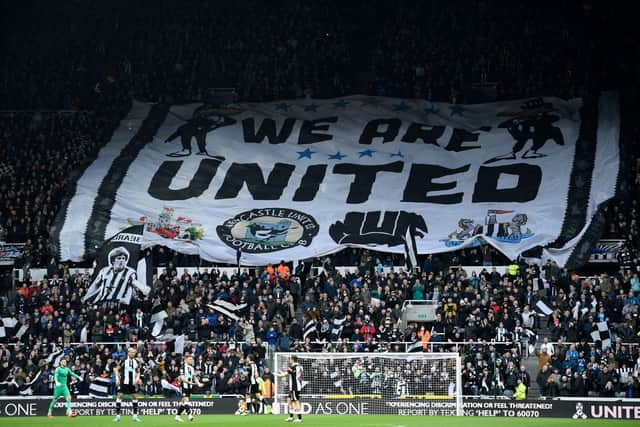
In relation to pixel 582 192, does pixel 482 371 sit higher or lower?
lower

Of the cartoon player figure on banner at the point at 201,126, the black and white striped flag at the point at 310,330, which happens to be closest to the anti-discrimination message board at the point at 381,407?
the black and white striped flag at the point at 310,330

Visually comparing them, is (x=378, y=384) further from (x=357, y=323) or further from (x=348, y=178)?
(x=348, y=178)

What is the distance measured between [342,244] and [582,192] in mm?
9717

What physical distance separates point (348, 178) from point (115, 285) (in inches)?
445

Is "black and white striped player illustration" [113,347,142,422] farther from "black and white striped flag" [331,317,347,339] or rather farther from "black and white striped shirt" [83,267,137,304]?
"black and white striped flag" [331,317,347,339]

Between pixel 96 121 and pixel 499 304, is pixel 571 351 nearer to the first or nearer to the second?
pixel 499 304

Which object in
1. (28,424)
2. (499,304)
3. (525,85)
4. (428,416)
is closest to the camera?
(28,424)

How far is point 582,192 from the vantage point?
1663 inches

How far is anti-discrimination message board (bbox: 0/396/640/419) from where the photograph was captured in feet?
100

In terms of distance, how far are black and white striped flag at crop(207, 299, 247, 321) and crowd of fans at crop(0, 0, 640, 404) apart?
264 millimetres

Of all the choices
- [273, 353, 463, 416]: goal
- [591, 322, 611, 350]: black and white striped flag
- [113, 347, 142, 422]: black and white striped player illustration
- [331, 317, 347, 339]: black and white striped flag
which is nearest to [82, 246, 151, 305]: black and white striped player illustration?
[113, 347, 142, 422]: black and white striped player illustration

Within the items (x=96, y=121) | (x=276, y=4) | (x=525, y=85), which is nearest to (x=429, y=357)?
(x=525, y=85)

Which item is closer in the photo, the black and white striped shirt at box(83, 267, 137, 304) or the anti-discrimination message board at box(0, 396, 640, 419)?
the anti-discrimination message board at box(0, 396, 640, 419)

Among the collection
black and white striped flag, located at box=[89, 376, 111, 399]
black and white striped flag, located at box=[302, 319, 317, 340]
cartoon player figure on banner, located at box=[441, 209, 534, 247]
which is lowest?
black and white striped flag, located at box=[89, 376, 111, 399]
